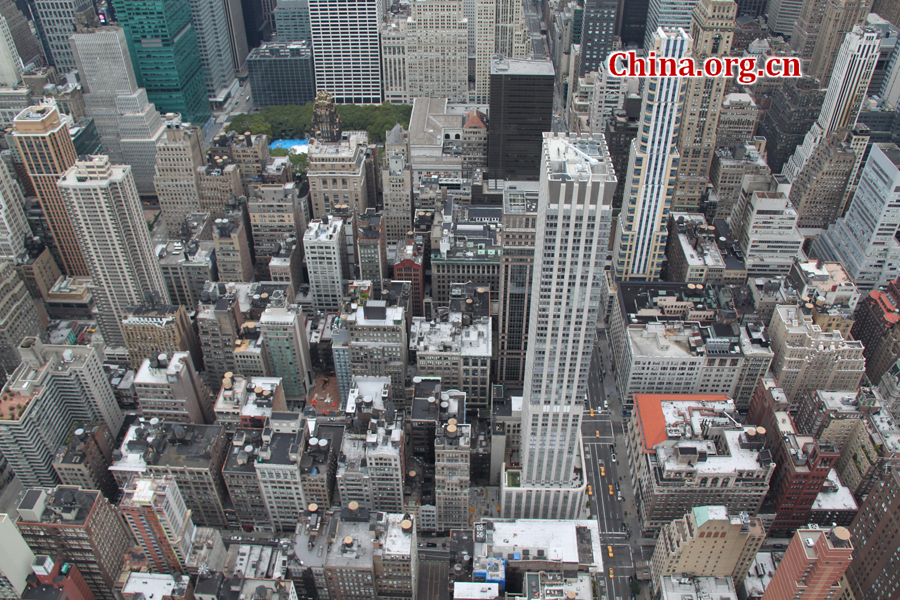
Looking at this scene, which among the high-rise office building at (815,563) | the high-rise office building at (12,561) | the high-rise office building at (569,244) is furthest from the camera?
the high-rise office building at (12,561)

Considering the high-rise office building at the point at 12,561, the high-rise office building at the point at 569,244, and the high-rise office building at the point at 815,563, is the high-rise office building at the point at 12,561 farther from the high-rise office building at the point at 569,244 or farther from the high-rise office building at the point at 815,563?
the high-rise office building at the point at 815,563

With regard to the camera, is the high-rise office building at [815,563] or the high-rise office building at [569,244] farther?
the high-rise office building at [569,244]

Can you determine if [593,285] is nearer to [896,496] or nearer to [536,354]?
[536,354]

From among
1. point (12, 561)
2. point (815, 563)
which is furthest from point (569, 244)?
point (12, 561)

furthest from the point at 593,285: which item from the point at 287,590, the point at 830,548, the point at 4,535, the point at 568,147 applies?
the point at 4,535

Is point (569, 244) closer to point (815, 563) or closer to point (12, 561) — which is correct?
point (815, 563)

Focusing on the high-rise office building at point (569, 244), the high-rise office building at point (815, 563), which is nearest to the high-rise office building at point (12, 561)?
the high-rise office building at point (569, 244)

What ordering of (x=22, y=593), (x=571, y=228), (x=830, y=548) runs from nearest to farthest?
1. (x=830, y=548)
2. (x=571, y=228)
3. (x=22, y=593)
